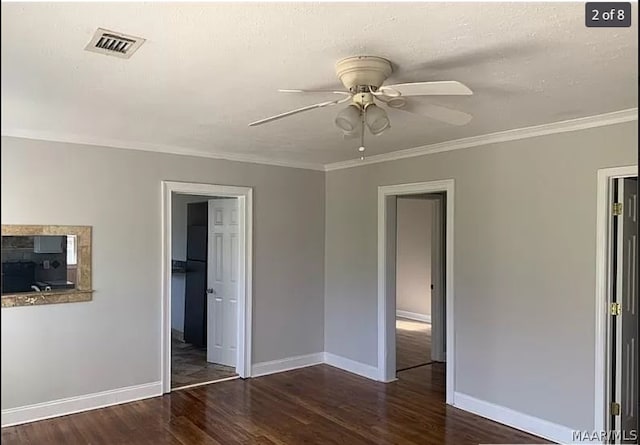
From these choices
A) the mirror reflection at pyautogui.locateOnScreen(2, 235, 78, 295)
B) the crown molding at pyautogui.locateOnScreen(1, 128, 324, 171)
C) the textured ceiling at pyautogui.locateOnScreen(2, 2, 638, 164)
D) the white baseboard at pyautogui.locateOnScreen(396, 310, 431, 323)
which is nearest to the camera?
the textured ceiling at pyautogui.locateOnScreen(2, 2, 638, 164)

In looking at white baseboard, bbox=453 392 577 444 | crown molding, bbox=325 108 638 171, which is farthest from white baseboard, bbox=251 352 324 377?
crown molding, bbox=325 108 638 171

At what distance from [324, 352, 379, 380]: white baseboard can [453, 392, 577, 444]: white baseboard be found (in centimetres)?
104

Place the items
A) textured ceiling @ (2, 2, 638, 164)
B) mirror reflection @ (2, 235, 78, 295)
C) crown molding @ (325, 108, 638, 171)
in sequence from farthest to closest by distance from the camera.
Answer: crown molding @ (325, 108, 638, 171), mirror reflection @ (2, 235, 78, 295), textured ceiling @ (2, 2, 638, 164)

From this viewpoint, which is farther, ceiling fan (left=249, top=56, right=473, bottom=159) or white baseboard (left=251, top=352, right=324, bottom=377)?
white baseboard (left=251, top=352, right=324, bottom=377)

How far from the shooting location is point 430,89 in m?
2.17

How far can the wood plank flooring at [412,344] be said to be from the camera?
6.00 meters

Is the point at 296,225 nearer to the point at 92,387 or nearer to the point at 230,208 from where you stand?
the point at 230,208

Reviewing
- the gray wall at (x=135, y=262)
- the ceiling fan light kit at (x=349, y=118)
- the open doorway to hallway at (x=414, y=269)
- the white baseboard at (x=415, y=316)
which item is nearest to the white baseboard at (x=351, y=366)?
the gray wall at (x=135, y=262)

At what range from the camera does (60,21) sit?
→ 190 centimetres

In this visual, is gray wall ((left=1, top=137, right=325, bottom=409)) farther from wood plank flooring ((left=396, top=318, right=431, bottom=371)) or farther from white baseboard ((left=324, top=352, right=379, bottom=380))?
wood plank flooring ((left=396, top=318, right=431, bottom=371))

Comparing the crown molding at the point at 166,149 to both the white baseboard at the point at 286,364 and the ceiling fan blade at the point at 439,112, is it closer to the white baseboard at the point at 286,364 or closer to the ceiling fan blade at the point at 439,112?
the white baseboard at the point at 286,364

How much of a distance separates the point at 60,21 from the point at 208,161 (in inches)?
120

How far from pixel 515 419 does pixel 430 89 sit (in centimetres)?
296

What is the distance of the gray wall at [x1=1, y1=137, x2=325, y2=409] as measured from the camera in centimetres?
398
